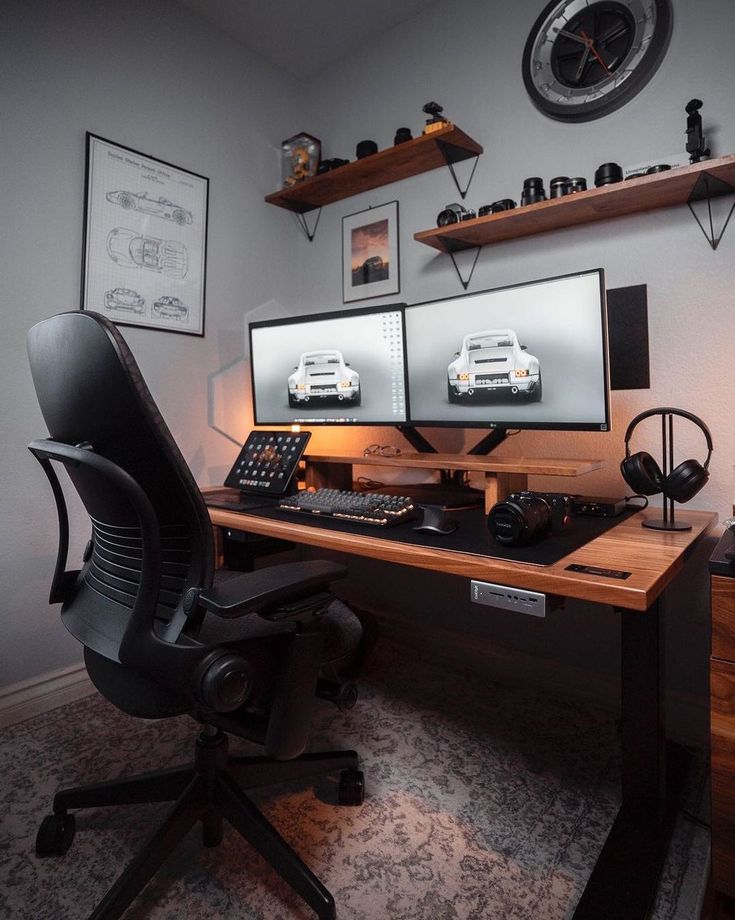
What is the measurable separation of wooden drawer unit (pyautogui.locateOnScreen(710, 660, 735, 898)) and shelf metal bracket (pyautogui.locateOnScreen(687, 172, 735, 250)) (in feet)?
3.86

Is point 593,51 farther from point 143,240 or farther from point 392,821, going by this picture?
point 392,821

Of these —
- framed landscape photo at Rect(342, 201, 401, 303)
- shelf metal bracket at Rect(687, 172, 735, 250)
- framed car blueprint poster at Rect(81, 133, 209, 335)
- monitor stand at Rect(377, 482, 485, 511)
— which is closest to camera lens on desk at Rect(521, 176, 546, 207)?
shelf metal bracket at Rect(687, 172, 735, 250)

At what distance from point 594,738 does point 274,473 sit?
1244 mm

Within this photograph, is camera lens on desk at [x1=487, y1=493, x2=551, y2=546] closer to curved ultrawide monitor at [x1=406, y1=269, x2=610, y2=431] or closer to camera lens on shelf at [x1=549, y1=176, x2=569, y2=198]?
curved ultrawide monitor at [x1=406, y1=269, x2=610, y2=431]

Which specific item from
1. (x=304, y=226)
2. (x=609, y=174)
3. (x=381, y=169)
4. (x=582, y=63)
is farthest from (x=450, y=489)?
(x=304, y=226)

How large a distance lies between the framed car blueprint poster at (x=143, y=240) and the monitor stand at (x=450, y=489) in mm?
1042

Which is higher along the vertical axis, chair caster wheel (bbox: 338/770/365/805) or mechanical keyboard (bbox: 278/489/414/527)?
mechanical keyboard (bbox: 278/489/414/527)

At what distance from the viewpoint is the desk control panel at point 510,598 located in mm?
926

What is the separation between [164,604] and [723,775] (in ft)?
3.37

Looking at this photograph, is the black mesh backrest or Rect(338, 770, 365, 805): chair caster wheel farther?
Rect(338, 770, 365, 805): chair caster wheel

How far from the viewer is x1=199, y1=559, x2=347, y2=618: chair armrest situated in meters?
0.82

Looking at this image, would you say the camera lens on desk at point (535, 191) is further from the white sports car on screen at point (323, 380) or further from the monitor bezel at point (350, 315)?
the white sports car on screen at point (323, 380)

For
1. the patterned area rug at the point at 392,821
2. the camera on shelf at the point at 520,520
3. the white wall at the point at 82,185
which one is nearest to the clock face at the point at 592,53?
the white wall at the point at 82,185

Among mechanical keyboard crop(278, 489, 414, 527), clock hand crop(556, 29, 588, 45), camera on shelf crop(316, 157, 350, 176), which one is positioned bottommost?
mechanical keyboard crop(278, 489, 414, 527)
